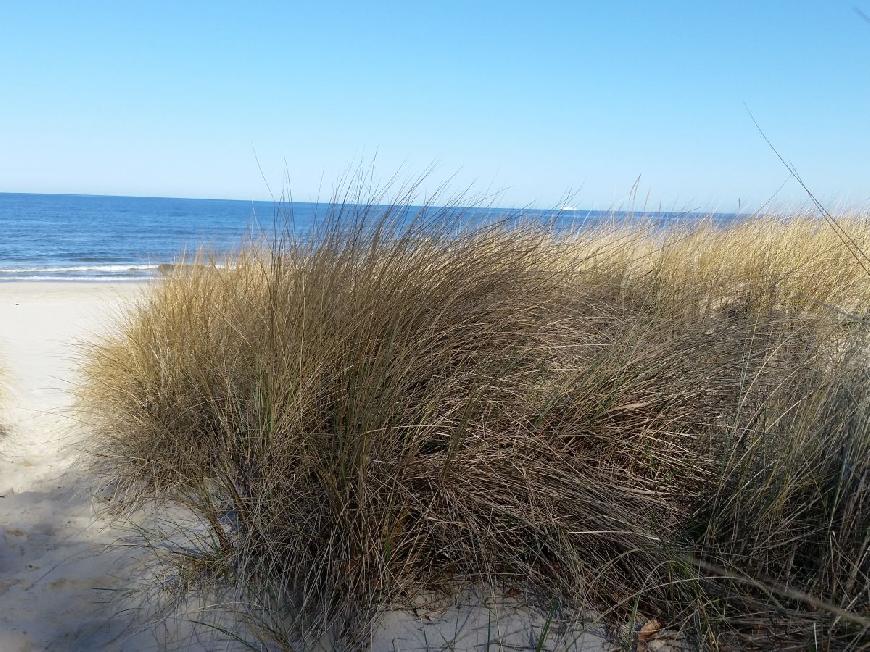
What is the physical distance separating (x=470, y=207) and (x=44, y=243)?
83.5ft

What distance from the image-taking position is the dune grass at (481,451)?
6.54ft

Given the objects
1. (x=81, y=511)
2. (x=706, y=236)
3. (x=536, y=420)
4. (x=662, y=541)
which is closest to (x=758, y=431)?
(x=662, y=541)

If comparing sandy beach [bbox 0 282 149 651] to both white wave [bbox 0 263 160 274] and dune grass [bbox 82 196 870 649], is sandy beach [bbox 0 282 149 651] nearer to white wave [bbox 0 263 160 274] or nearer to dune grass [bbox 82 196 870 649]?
dune grass [bbox 82 196 870 649]

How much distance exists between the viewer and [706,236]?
657cm

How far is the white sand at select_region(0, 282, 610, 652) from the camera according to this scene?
6.63 feet

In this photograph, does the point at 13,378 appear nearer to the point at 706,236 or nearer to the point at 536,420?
the point at 536,420

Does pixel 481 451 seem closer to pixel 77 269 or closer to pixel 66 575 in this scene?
pixel 66 575

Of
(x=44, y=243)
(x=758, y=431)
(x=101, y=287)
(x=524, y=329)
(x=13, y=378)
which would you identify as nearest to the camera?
(x=758, y=431)

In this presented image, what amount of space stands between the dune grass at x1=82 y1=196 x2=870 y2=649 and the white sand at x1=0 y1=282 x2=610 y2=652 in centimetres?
12

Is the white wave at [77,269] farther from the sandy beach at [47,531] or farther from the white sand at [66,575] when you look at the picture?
the white sand at [66,575]

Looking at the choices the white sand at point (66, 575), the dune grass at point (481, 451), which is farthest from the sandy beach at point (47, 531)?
the dune grass at point (481, 451)

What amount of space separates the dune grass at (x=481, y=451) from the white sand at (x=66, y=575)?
125 millimetres

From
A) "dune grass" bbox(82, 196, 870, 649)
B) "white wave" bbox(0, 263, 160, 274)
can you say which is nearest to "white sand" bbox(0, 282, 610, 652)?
"dune grass" bbox(82, 196, 870, 649)

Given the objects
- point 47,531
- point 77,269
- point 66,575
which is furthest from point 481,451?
point 77,269
